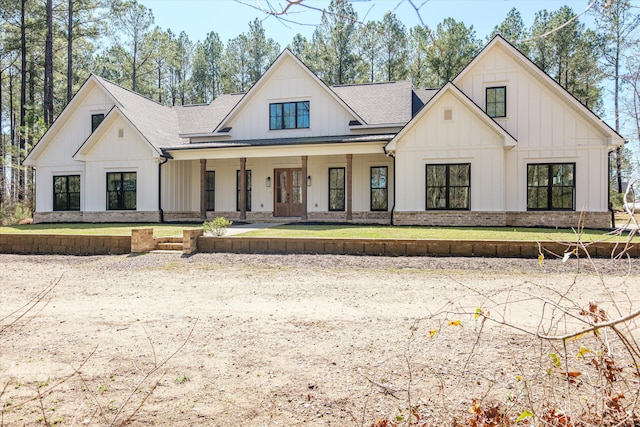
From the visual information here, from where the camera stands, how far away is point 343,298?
7004 mm

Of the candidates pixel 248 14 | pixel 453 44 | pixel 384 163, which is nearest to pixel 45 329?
pixel 248 14

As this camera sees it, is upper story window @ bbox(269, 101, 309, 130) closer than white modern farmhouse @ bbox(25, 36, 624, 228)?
No

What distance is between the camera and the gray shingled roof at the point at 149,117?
821 inches

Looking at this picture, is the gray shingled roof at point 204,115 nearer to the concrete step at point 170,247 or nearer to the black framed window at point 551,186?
the concrete step at point 170,247

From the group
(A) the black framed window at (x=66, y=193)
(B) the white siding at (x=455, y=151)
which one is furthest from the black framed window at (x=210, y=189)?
(B) the white siding at (x=455, y=151)

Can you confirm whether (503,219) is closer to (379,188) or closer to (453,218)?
(453,218)

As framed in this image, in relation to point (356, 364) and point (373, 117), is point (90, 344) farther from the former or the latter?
point (373, 117)

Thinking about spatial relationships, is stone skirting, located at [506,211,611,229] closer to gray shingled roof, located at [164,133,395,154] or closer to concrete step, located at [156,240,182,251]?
gray shingled roof, located at [164,133,395,154]

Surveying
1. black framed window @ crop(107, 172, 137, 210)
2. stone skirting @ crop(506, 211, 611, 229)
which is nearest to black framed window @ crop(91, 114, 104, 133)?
black framed window @ crop(107, 172, 137, 210)

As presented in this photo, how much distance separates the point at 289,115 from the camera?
67.9 ft

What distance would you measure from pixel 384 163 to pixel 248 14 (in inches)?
657

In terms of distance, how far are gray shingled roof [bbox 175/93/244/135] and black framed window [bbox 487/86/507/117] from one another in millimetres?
12855

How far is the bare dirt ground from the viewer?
3527 mm

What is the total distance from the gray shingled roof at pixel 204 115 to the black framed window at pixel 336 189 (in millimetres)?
6740
